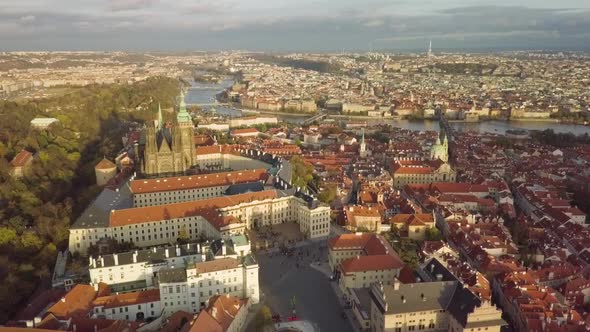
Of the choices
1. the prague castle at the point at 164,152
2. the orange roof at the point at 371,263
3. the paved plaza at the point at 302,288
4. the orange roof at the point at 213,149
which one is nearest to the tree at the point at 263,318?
the paved plaza at the point at 302,288

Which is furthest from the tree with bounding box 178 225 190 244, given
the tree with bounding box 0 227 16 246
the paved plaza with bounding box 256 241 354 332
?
the tree with bounding box 0 227 16 246

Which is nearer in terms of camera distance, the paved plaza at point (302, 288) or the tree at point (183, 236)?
the paved plaza at point (302, 288)

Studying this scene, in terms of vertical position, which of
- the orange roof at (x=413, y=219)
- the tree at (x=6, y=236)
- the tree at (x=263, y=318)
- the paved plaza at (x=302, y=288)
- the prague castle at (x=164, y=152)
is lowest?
the paved plaza at (x=302, y=288)

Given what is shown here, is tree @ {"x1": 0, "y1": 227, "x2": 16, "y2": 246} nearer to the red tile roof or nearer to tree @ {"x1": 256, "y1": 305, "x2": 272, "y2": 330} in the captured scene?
tree @ {"x1": 256, "y1": 305, "x2": 272, "y2": 330}

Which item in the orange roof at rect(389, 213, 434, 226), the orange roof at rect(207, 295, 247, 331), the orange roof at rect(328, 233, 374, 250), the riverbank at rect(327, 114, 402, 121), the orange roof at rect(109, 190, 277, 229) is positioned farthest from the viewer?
the riverbank at rect(327, 114, 402, 121)

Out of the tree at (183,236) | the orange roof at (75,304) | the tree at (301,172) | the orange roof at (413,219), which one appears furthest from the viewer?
the tree at (301,172)

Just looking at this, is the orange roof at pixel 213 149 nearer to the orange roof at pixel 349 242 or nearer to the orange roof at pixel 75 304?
the orange roof at pixel 349 242

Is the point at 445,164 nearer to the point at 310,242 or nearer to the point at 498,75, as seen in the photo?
the point at 310,242

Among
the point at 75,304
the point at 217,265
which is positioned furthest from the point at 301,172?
the point at 75,304
